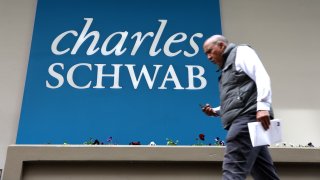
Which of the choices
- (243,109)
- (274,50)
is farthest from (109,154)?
(274,50)

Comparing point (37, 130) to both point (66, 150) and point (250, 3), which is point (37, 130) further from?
point (250, 3)

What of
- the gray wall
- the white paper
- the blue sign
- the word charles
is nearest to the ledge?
the blue sign

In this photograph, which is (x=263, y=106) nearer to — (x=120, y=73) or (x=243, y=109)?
(x=243, y=109)

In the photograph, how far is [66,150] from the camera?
3379mm

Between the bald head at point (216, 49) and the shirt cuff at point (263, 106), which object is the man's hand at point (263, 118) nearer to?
the shirt cuff at point (263, 106)

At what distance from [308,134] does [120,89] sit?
2.20 m

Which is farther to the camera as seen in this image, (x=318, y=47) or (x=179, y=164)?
(x=318, y=47)

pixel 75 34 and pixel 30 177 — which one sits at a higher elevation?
pixel 75 34

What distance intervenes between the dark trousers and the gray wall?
89.9 inches

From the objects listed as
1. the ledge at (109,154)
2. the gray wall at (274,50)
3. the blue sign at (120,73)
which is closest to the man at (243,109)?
the ledge at (109,154)

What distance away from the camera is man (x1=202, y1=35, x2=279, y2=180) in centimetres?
199

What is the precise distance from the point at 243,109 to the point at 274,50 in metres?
2.84

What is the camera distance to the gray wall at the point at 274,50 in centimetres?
426

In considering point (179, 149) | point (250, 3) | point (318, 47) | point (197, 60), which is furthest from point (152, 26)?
point (318, 47)
